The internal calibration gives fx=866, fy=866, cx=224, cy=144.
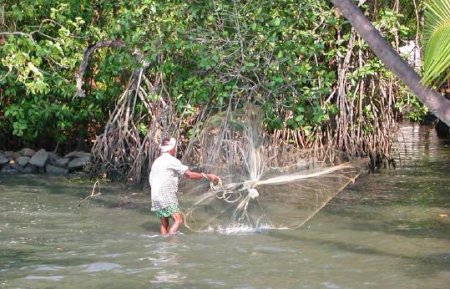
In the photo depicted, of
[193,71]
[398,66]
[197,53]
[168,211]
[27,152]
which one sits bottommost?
[168,211]

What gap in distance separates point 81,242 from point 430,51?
6.25 meters

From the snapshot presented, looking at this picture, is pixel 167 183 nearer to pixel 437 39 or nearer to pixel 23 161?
pixel 437 39

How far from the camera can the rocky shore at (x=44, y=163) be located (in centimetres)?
1780

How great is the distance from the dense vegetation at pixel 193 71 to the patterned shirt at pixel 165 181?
2278 mm

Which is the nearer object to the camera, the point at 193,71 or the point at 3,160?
the point at 193,71

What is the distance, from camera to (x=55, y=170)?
1780 centimetres

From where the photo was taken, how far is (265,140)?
1242cm

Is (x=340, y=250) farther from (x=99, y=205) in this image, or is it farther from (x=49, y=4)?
(x=49, y=4)

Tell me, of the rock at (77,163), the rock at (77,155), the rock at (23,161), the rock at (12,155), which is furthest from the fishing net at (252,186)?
the rock at (12,155)

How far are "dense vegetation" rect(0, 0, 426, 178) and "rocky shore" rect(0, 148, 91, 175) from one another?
52 centimetres

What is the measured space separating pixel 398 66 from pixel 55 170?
11.6 meters

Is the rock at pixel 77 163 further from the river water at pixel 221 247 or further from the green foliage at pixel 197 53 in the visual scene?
the river water at pixel 221 247

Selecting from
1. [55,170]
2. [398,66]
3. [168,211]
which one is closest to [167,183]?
[168,211]

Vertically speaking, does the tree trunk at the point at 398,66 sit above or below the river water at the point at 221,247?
above
